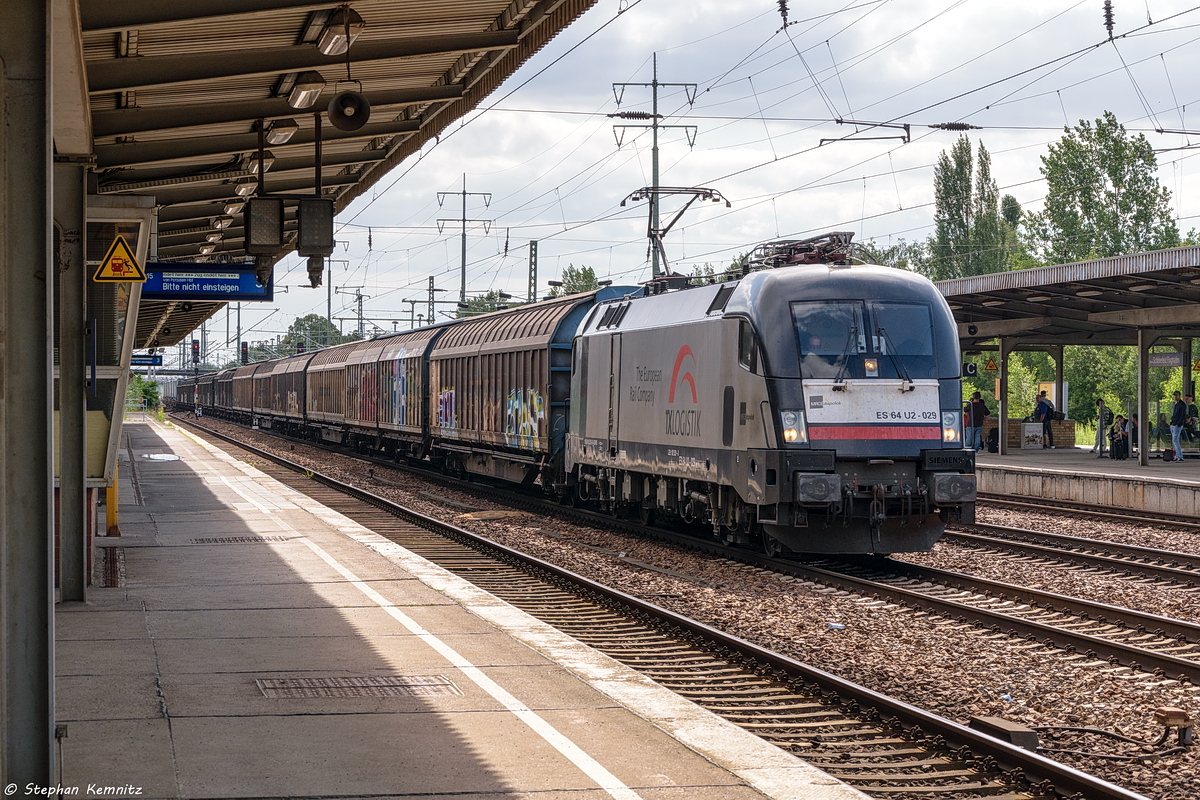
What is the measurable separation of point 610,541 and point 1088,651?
8157 mm

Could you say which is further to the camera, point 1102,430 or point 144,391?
point 144,391

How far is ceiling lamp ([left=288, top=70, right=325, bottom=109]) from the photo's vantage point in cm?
945

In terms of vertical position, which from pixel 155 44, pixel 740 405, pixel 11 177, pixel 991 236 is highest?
pixel 991 236

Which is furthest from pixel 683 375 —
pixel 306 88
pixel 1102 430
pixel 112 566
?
pixel 1102 430

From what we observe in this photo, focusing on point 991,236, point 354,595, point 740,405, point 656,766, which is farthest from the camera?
point 991,236

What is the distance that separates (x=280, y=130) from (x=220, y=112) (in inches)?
43.6

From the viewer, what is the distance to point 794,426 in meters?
12.9

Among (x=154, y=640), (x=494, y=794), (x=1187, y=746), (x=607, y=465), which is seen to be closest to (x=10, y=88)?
(x=494, y=794)

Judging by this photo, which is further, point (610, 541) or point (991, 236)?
point (991, 236)

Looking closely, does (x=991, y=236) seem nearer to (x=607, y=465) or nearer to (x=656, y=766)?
(x=607, y=465)

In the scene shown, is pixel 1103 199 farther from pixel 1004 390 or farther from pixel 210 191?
pixel 210 191

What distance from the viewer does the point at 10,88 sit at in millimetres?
4629

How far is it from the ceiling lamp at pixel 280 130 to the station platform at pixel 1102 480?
51.0ft

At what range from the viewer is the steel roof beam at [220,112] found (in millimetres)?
9359
